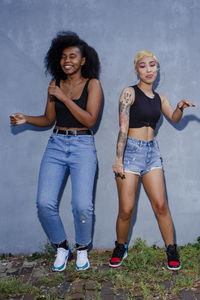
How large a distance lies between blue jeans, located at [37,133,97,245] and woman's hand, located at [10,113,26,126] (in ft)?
1.45

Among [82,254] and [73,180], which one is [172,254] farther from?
[73,180]

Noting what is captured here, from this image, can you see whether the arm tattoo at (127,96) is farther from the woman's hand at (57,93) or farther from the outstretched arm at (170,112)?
the woman's hand at (57,93)

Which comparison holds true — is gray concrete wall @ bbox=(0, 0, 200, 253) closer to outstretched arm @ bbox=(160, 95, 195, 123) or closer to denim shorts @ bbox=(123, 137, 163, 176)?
outstretched arm @ bbox=(160, 95, 195, 123)

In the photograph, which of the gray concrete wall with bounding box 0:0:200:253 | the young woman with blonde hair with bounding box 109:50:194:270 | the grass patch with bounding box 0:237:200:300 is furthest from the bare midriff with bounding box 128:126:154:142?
the grass patch with bounding box 0:237:200:300

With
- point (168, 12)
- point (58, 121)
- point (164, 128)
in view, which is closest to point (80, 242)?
point (58, 121)

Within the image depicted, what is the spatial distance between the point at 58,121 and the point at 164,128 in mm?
1448

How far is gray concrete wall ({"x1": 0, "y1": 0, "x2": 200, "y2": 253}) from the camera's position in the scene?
4625 mm

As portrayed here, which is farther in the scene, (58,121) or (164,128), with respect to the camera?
(164,128)

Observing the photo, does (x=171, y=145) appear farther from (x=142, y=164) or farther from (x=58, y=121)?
(x=58, y=121)

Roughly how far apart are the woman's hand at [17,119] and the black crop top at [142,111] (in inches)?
52.0

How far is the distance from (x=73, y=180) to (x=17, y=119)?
1.02 metres

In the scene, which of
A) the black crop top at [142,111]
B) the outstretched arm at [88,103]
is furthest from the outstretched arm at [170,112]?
the outstretched arm at [88,103]

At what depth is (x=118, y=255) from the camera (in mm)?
4215

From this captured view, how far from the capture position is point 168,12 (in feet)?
15.1
